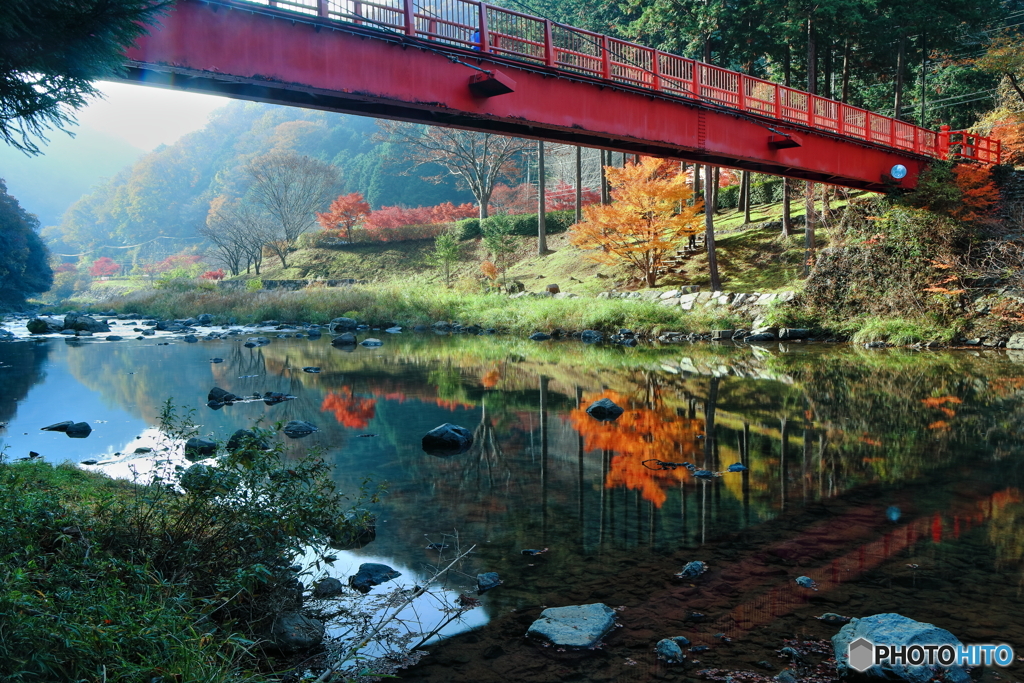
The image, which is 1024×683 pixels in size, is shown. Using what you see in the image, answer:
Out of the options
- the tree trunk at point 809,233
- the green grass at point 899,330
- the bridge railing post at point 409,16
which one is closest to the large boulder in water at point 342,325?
the tree trunk at point 809,233

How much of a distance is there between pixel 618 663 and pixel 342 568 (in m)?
2.21

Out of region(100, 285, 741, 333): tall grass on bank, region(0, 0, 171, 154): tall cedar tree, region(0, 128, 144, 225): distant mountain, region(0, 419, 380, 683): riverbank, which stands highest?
region(0, 128, 144, 225): distant mountain

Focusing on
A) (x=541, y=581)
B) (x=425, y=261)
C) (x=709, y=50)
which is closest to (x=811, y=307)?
(x=709, y=50)

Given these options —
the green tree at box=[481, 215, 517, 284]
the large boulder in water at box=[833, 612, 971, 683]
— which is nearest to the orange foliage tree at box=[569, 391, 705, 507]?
the large boulder in water at box=[833, 612, 971, 683]

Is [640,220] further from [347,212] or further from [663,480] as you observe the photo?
[347,212]

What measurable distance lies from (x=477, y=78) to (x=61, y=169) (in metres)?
107

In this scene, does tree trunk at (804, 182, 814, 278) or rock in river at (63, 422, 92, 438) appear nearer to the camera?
rock in river at (63, 422, 92, 438)

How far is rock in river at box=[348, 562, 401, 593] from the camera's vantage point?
4695 mm

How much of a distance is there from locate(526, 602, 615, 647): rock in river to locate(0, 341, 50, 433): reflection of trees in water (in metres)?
10.6

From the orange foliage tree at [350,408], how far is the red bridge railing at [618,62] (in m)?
5.88

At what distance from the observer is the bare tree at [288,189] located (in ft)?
160

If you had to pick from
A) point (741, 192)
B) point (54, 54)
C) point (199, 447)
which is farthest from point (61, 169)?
point (54, 54)

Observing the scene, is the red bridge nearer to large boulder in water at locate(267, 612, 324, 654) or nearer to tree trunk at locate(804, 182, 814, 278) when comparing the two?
tree trunk at locate(804, 182, 814, 278)

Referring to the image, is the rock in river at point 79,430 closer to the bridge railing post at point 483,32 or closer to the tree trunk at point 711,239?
the bridge railing post at point 483,32
